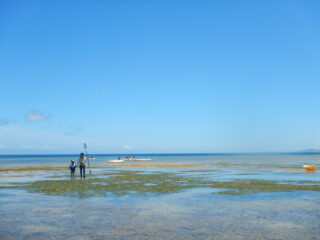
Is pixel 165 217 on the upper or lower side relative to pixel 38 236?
lower

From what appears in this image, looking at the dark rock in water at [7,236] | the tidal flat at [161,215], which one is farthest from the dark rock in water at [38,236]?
the dark rock in water at [7,236]

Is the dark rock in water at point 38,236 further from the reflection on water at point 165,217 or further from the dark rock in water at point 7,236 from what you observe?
the dark rock in water at point 7,236

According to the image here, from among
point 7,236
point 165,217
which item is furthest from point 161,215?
point 7,236

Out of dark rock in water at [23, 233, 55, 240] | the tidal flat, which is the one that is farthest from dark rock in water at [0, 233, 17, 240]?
dark rock in water at [23, 233, 55, 240]

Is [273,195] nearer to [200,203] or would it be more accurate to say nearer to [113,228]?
[200,203]

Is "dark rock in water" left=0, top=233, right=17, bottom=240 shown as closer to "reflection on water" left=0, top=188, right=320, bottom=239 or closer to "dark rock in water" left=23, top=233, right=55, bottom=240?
"reflection on water" left=0, top=188, right=320, bottom=239

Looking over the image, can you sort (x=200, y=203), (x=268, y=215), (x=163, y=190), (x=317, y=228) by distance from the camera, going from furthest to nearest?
(x=163, y=190)
(x=200, y=203)
(x=268, y=215)
(x=317, y=228)

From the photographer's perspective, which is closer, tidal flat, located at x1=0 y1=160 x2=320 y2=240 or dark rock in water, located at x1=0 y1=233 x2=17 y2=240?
dark rock in water, located at x1=0 y1=233 x2=17 y2=240

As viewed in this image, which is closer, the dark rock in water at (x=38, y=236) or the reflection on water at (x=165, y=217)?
the dark rock in water at (x=38, y=236)

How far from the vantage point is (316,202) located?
20734mm

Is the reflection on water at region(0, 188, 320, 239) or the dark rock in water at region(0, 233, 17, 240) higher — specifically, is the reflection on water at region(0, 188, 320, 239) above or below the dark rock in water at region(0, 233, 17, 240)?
below

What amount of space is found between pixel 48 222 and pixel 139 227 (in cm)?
448

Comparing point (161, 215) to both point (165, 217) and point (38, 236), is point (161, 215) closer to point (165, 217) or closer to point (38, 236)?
point (165, 217)

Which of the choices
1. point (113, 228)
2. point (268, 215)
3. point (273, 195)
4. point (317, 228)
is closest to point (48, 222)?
point (113, 228)
